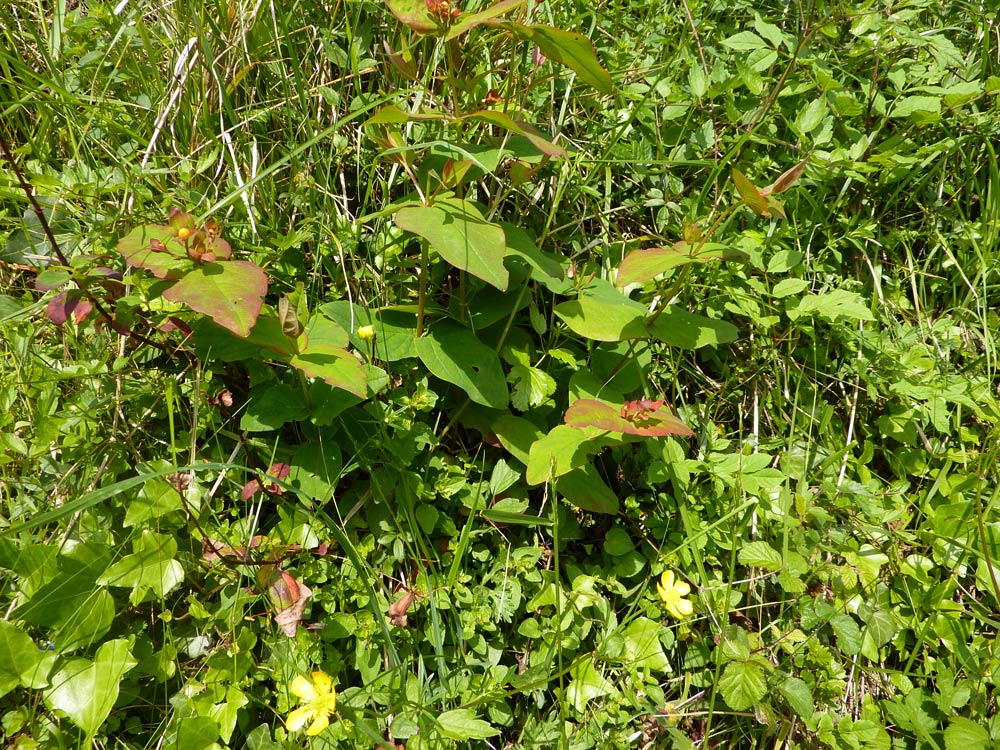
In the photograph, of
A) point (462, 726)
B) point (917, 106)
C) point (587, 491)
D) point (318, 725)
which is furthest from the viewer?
point (917, 106)

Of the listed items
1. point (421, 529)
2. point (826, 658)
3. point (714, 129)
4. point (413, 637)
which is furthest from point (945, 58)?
point (413, 637)

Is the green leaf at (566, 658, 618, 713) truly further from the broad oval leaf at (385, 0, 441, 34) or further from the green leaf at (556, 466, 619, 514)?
the broad oval leaf at (385, 0, 441, 34)

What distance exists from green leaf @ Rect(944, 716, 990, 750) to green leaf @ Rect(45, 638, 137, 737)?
1750mm

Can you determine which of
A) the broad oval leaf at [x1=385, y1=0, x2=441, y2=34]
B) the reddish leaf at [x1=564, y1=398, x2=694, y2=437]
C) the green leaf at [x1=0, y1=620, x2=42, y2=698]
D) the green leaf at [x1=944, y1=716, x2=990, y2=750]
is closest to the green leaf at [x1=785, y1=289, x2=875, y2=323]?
the reddish leaf at [x1=564, y1=398, x2=694, y2=437]

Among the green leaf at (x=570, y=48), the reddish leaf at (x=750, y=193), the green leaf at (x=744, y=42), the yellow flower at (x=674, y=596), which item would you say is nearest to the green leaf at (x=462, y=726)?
the yellow flower at (x=674, y=596)

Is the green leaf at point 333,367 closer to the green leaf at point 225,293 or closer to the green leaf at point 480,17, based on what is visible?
the green leaf at point 225,293

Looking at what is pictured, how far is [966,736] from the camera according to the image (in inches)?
63.7

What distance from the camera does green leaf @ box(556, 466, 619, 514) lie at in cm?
181

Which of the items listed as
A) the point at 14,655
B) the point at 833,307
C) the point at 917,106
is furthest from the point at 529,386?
the point at 917,106

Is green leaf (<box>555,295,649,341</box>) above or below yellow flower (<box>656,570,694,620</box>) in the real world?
above

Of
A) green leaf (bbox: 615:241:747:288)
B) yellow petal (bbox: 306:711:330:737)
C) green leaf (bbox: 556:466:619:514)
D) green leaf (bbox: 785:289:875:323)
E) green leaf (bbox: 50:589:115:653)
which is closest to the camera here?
yellow petal (bbox: 306:711:330:737)

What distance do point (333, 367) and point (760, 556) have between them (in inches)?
43.8

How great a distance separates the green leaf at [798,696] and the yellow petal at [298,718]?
3.39ft

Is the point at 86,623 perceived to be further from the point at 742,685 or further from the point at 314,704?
the point at 742,685
